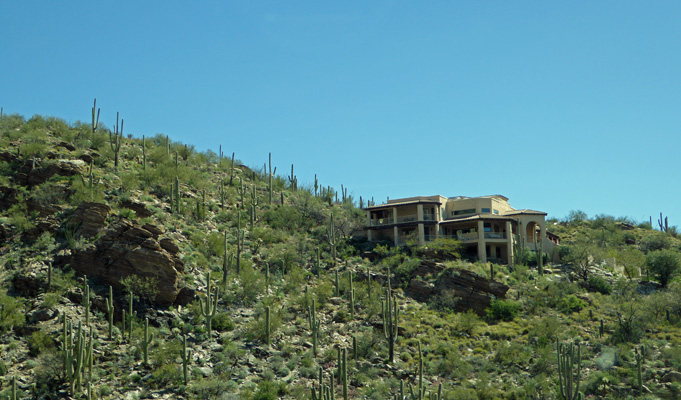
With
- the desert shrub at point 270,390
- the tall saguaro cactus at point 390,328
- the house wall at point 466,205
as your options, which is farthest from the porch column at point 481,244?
the desert shrub at point 270,390

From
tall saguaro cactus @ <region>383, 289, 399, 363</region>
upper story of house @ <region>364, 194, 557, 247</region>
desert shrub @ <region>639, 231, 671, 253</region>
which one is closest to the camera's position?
tall saguaro cactus @ <region>383, 289, 399, 363</region>

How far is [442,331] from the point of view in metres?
45.3

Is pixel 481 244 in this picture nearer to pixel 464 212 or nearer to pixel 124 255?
pixel 464 212

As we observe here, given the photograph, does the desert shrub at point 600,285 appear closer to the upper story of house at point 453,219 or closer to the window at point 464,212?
the upper story of house at point 453,219

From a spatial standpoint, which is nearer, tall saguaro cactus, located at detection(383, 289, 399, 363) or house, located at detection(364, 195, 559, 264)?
tall saguaro cactus, located at detection(383, 289, 399, 363)

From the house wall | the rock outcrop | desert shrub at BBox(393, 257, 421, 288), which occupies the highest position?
the house wall

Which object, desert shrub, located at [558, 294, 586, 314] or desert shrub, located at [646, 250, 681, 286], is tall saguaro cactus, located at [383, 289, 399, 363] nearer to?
desert shrub, located at [558, 294, 586, 314]

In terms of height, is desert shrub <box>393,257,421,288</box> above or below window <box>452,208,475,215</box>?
below

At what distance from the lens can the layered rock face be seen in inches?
1626

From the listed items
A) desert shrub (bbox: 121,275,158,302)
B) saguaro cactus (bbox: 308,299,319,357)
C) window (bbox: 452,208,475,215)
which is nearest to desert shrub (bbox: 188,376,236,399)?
saguaro cactus (bbox: 308,299,319,357)

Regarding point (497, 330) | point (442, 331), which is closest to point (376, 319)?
point (442, 331)

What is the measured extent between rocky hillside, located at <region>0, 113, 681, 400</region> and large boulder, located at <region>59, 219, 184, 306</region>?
0.11m

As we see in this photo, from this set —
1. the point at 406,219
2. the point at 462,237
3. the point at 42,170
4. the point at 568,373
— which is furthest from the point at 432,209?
the point at 42,170

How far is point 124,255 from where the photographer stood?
41969mm
